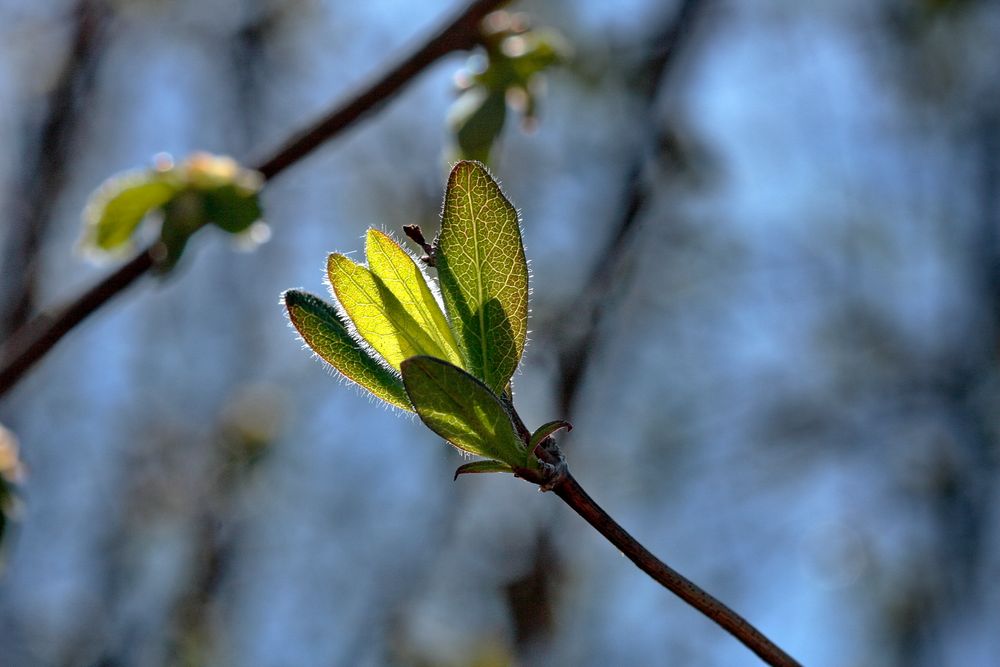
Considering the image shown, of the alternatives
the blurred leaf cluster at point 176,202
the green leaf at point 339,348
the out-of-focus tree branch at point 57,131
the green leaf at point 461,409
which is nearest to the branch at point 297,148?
the blurred leaf cluster at point 176,202

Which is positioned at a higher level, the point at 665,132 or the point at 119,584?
the point at 665,132

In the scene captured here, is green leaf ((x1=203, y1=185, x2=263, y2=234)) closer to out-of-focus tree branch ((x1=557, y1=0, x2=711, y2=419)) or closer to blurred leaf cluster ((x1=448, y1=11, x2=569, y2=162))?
blurred leaf cluster ((x1=448, y1=11, x2=569, y2=162))

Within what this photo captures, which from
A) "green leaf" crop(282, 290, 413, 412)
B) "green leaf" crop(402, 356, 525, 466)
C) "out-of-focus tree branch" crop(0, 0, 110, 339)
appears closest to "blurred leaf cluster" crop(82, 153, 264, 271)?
"green leaf" crop(282, 290, 413, 412)

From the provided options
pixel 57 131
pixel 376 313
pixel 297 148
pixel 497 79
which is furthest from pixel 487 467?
pixel 57 131

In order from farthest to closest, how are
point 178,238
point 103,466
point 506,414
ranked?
point 103,466 < point 178,238 < point 506,414

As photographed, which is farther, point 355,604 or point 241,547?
point 355,604

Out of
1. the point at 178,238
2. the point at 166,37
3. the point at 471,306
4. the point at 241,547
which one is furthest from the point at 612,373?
the point at 471,306

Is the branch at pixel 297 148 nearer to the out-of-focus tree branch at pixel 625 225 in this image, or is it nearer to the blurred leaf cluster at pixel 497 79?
the blurred leaf cluster at pixel 497 79

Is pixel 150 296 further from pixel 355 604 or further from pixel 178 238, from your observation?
pixel 178 238
